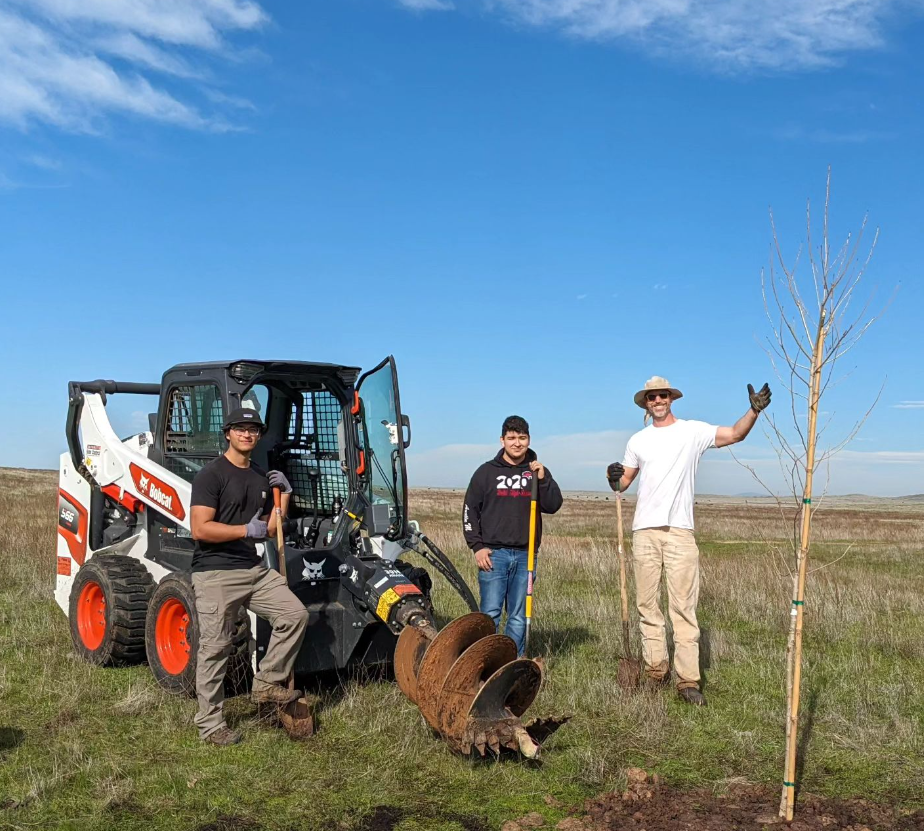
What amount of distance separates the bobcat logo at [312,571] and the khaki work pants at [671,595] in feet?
7.53

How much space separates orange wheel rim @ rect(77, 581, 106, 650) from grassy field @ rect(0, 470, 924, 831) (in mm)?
302

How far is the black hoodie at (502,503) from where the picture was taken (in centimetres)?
686

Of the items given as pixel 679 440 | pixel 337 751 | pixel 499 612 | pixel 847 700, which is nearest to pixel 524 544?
pixel 499 612

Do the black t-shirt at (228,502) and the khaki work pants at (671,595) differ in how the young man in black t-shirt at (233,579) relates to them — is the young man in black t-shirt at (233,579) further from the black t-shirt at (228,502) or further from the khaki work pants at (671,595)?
the khaki work pants at (671,595)

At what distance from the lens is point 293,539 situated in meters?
7.06

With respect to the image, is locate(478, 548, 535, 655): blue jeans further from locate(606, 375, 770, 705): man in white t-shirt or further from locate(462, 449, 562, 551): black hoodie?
locate(606, 375, 770, 705): man in white t-shirt

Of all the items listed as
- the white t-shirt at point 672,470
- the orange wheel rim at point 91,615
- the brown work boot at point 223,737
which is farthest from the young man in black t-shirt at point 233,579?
the white t-shirt at point 672,470

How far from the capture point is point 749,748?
561 centimetres

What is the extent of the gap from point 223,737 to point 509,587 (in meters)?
2.37

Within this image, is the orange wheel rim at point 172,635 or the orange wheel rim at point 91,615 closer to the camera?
the orange wheel rim at point 172,635

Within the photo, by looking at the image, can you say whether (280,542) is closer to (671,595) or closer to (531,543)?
(531,543)

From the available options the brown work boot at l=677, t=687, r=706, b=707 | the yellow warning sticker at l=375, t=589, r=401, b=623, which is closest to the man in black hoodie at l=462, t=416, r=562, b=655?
the yellow warning sticker at l=375, t=589, r=401, b=623

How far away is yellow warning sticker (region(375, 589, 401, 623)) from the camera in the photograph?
613cm

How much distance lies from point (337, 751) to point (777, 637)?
5306 millimetres
